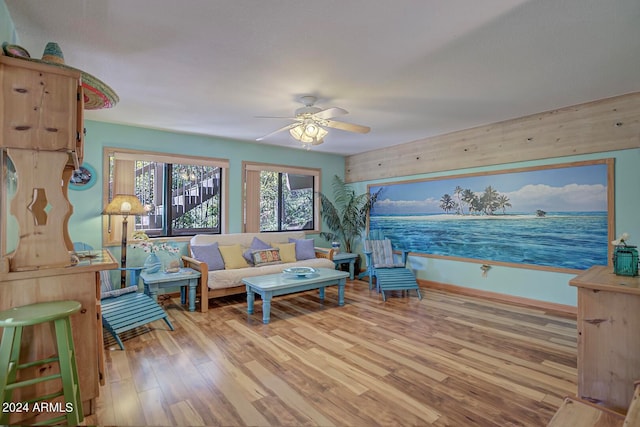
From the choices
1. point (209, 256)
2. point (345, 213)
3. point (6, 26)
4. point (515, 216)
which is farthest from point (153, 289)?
point (515, 216)

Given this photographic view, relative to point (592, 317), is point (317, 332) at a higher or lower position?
lower

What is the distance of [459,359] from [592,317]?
1.10 metres

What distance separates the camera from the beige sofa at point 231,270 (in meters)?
4.02

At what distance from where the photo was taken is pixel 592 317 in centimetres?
187

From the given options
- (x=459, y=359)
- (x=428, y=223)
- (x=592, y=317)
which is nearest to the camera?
(x=592, y=317)

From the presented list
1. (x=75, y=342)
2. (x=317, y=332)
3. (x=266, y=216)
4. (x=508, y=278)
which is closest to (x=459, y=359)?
(x=317, y=332)

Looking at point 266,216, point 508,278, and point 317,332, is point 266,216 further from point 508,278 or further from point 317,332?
point 508,278

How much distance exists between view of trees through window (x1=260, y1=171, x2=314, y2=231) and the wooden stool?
4225 mm

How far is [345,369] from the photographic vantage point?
2.51 meters

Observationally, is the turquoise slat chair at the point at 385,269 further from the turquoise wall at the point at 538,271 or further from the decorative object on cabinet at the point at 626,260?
the decorative object on cabinet at the point at 626,260

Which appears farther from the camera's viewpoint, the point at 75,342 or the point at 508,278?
the point at 508,278

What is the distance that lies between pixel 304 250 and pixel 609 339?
13.4ft

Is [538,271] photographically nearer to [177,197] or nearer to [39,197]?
[39,197]

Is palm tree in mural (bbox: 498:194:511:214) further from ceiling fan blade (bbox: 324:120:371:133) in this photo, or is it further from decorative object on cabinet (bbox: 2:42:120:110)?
decorative object on cabinet (bbox: 2:42:120:110)
